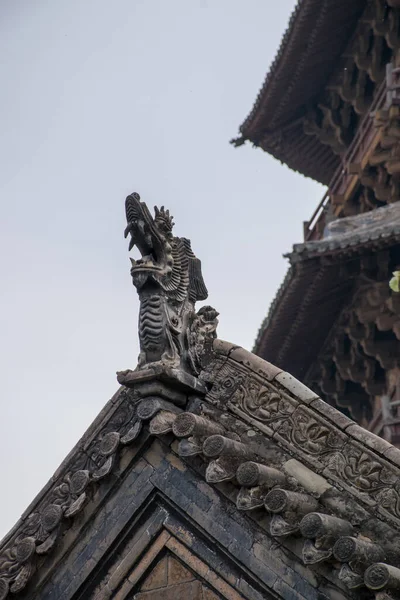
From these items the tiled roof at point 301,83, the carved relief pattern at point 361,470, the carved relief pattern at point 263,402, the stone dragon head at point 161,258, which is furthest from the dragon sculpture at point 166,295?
the tiled roof at point 301,83

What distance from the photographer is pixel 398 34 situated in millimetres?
26859

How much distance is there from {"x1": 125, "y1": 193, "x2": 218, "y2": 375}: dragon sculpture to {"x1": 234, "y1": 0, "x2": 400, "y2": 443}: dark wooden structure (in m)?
12.7

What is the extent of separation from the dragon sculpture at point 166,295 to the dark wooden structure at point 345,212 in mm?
12739

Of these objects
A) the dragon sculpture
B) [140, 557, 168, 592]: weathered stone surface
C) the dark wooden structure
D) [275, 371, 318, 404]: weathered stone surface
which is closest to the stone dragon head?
the dragon sculpture

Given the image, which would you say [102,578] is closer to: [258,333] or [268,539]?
[268,539]

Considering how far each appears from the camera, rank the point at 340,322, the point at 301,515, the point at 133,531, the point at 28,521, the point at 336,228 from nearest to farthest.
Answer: the point at 301,515
the point at 133,531
the point at 28,521
the point at 336,228
the point at 340,322

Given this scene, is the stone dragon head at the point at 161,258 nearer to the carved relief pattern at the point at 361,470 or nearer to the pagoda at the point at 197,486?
the pagoda at the point at 197,486

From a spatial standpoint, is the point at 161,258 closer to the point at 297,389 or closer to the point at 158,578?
the point at 297,389

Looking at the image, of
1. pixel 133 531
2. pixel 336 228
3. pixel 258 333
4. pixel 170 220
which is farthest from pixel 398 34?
pixel 133 531

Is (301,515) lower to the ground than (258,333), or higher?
lower

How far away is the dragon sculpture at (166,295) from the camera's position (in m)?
10.0

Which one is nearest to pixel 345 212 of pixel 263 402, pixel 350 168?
pixel 350 168

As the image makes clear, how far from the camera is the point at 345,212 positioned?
2789 cm

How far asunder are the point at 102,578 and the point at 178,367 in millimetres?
1626
